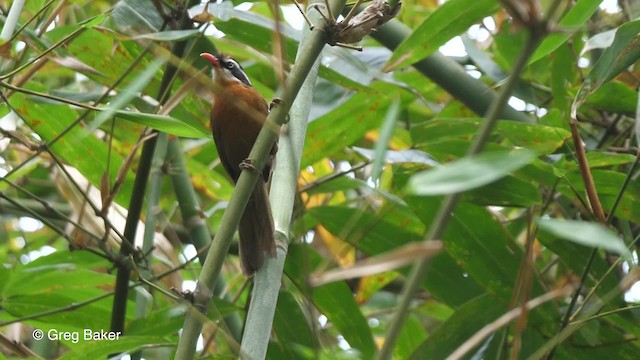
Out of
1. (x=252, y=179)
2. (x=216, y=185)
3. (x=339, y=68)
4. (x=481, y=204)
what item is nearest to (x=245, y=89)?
(x=216, y=185)

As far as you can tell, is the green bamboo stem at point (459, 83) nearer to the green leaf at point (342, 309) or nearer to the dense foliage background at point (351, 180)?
the dense foliage background at point (351, 180)

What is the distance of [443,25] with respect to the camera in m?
2.39

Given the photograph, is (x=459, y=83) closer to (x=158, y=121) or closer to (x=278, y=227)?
(x=278, y=227)

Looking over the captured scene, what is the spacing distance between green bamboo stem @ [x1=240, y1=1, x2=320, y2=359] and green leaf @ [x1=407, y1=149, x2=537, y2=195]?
2.39 ft

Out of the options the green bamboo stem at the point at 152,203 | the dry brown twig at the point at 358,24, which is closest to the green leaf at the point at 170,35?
the green bamboo stem at the point at 152,203

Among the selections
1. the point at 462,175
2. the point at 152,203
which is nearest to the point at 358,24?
the point at 462,175

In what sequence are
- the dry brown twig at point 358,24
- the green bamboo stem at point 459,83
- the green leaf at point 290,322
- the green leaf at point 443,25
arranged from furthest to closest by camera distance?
the green bamboo stem at point 459,83, the green leaf at point 290,322, the green leaf at point 443,25, the dry brown twig at point 358,24

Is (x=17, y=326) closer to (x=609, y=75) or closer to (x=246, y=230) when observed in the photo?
(x=246, y=230)

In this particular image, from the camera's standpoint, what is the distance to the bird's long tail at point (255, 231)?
7.88 feet

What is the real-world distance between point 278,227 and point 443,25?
31.3 inches

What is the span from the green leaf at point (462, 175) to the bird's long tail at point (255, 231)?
1.16 metres

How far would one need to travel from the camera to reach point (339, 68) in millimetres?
2684

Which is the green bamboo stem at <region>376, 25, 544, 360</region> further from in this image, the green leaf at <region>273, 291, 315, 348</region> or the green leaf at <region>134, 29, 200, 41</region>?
the green leaf at <region>273, 291, 315, 348</region>

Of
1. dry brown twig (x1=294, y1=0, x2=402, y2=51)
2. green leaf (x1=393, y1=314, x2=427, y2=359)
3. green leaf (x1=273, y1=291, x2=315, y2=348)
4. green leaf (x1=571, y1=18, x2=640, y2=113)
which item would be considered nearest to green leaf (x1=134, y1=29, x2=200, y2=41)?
dry brown twig (x1=294, y1=0, x2=402, y2=51)
